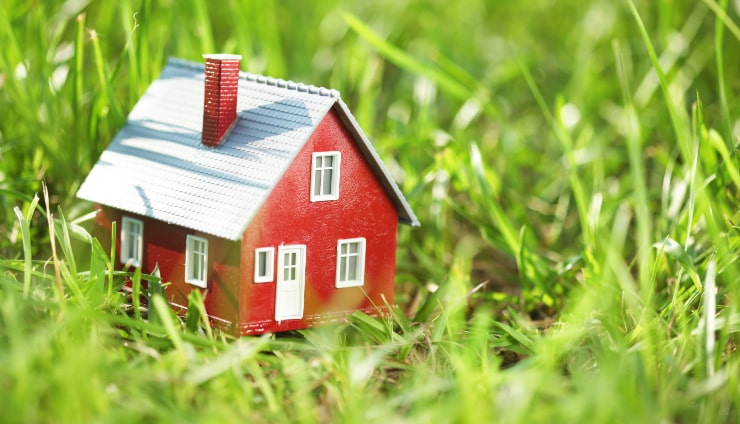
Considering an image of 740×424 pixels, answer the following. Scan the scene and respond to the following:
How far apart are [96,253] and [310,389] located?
101cm

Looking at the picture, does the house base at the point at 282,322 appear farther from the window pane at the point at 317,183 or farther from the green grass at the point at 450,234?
the window pane at the point at 317,183

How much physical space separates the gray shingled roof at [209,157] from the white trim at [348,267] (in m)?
0.26

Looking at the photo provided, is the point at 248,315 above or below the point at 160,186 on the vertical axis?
below

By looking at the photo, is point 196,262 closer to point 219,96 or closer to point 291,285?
point 291,285

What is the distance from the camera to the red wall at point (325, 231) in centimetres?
370

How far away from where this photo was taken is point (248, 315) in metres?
3.69

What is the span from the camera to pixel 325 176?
3873mm

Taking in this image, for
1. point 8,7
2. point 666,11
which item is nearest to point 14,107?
point 8,7

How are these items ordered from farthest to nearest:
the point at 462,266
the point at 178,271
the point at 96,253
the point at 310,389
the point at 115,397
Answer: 1. the point at 462,266
2. the point at 178,271
3. the point at 96,253
4. the point at 310,389
5. the point at 115,397

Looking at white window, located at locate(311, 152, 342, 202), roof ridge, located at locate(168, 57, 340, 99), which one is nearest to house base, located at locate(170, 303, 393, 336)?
white window, located at locate(311, 152, 342, 202)

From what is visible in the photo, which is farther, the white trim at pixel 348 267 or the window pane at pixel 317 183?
the white trim at pixel 348 267

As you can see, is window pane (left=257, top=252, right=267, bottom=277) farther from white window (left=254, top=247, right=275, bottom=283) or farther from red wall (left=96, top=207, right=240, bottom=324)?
red wall (left=96, top=207, right=240, bottom=324)

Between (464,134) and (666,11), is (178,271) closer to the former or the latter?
(464,134)

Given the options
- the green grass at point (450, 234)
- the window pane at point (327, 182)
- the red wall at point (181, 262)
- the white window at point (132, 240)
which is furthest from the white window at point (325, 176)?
the white window at point (132, 240)
